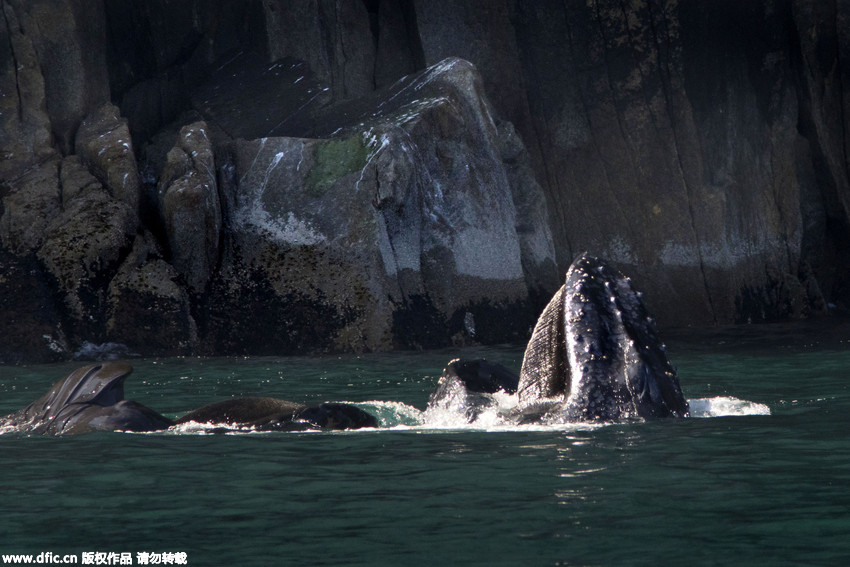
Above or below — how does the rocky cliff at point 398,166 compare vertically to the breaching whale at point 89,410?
above

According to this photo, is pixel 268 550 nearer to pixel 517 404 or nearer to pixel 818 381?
pixel 517 404

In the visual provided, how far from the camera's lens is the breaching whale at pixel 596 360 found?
5.16m

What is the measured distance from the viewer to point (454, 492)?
4449 millimetres

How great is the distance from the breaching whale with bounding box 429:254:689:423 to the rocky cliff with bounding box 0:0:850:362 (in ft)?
30.4

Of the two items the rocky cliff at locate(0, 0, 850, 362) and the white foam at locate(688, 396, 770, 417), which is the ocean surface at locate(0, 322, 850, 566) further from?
the rocky cliff at locate(0, 0, 850, 362)

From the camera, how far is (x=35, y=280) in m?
14.3

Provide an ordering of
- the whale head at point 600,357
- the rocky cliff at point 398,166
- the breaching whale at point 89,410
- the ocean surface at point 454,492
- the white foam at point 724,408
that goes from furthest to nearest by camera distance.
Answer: the rocky cliff at point 398,166 < the white foam at point 724,408 < the breaching whale at point 89,410 < the whale head at point 600,357 < the ocean surface at point 454,492

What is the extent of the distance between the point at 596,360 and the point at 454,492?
1087mm

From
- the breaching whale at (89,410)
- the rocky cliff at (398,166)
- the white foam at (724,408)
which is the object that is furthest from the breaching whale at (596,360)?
the rocky cliff at (398,166)

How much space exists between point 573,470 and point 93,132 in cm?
1263

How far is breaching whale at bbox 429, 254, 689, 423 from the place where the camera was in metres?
5.16

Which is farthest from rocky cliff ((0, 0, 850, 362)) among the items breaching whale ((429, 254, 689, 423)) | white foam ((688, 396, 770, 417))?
breaching whale ((429, 254, 689, 423))

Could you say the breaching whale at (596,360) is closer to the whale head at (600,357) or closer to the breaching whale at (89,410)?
the whale head at (600,357)

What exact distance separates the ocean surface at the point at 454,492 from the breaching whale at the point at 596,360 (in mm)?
109
